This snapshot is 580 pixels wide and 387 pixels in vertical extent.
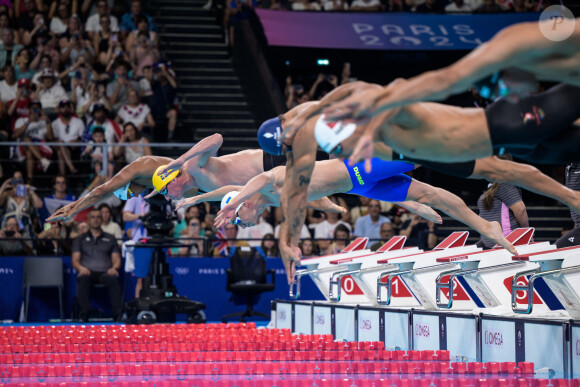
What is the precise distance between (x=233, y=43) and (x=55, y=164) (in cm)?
561

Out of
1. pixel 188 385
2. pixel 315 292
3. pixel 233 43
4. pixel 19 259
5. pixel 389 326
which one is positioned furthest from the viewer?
pixel 233 43

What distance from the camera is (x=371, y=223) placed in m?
13.2

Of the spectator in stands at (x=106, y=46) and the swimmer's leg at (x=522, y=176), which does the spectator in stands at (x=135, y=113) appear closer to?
the spectator in stands at (x=106, y=46)

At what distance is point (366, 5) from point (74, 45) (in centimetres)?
605

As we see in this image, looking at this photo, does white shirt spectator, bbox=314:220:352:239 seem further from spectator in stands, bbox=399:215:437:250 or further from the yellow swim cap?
the yellow swim cap

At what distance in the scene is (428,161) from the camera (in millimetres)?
4730

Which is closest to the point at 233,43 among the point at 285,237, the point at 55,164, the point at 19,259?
the point at 55,164

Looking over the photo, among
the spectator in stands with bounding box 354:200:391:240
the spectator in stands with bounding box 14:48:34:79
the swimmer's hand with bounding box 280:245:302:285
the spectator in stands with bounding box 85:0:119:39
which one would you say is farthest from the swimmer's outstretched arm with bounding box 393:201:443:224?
the spectator in stands with bounding box 85:0:119:39

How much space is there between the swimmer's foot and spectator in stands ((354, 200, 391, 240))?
6.40 m

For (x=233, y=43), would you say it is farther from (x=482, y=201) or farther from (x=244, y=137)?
(x=482, y=201)

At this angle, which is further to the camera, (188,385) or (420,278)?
(420,278)

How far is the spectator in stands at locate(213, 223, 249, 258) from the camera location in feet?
44.3

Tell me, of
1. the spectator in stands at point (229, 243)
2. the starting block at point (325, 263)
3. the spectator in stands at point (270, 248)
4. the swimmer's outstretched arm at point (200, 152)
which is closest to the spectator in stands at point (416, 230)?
the starting block at point (325, 263)

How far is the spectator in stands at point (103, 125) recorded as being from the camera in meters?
13.8
